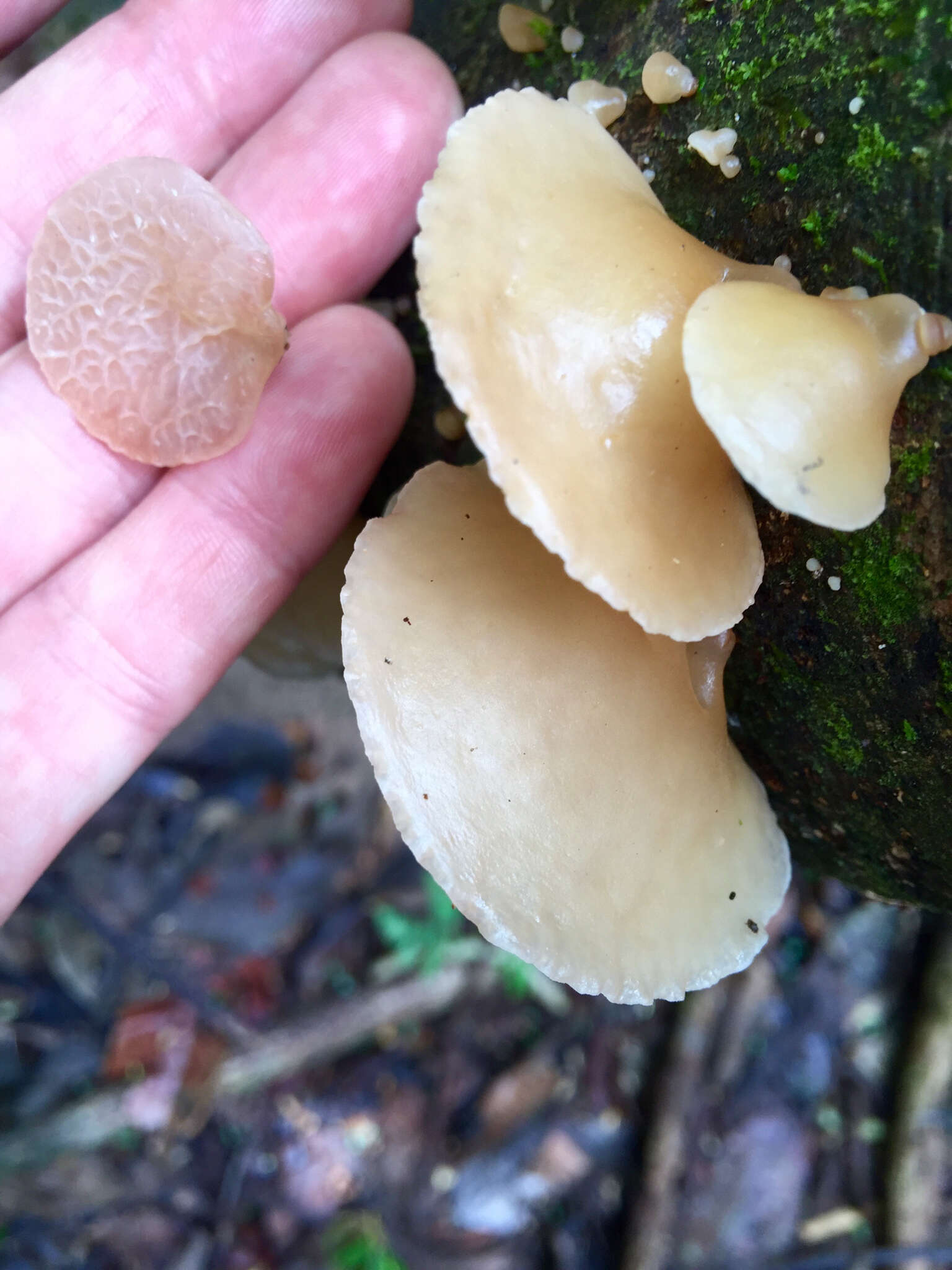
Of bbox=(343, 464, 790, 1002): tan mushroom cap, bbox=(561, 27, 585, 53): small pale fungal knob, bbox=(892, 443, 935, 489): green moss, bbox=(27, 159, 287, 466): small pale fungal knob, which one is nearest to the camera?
bbox=(892, 443, 935, 489): green moss

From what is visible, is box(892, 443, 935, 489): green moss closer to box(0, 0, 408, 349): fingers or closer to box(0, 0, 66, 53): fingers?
box(0, 0, 408, 349): fingers

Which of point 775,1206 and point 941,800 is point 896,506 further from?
point 775,1206

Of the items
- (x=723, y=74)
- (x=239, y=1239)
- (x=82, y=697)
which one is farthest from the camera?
(x=239, y=1239)

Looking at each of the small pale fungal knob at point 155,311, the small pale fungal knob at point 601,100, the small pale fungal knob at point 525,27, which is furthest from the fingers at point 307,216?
the small pale fungal knob at point 601,100

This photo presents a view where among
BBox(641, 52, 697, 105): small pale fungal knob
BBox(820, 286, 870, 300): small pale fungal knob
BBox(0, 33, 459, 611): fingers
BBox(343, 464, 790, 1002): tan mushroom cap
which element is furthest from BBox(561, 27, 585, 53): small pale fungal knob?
BBox(343, 464, 790, 1002): tan mushroom cap

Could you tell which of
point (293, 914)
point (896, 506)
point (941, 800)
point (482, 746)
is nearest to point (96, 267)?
point (482, 746)

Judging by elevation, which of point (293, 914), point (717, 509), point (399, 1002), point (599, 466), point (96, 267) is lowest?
point (399, 1002)
